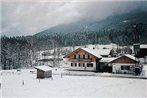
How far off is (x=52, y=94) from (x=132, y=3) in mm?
4549

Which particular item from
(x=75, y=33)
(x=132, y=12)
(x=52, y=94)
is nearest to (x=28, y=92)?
(x=52, y=94)

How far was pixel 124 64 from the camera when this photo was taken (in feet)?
45.5

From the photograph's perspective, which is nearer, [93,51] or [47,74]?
[47,74]

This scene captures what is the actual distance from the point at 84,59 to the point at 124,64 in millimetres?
2622

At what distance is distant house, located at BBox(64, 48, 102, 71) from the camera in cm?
1499

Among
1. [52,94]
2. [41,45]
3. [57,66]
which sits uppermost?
[41,45]

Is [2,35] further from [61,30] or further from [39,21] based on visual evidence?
[61,30]

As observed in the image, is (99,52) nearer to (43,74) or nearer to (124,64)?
(124,64)

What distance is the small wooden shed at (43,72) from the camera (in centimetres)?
1246

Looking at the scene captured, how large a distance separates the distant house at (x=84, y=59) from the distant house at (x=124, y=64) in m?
1.21

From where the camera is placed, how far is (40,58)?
12.6 meters

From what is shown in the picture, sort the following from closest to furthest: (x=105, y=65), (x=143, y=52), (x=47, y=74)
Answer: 1. (x=143, y=52)
2. (x=47, y=74)
3. (x=105, y=65)

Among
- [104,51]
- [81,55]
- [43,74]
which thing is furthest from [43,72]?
[104,51]

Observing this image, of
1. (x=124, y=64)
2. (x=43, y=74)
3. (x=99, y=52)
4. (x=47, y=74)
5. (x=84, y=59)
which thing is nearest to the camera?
(x=43, y=74)
